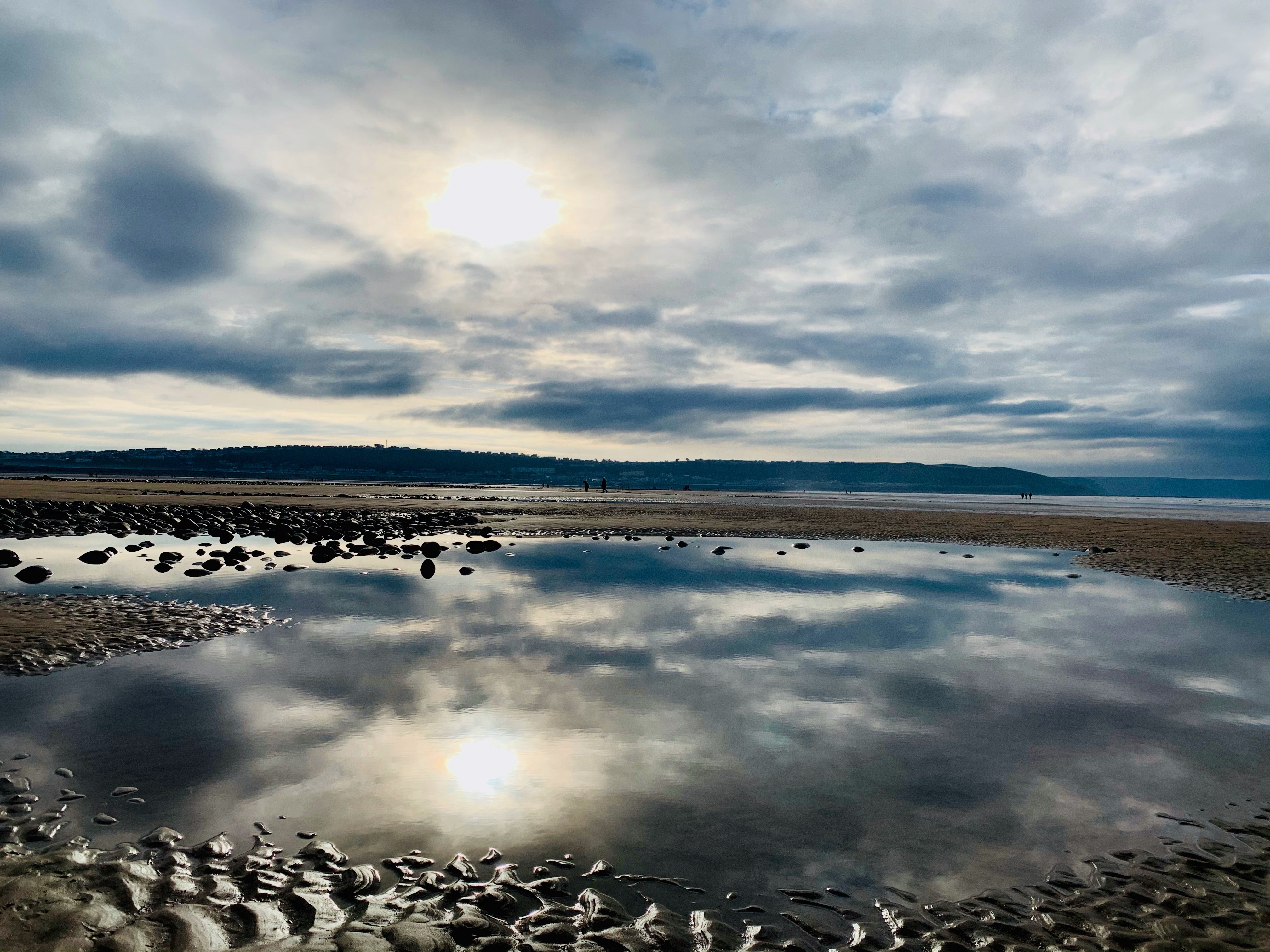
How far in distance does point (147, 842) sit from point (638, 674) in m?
5.93

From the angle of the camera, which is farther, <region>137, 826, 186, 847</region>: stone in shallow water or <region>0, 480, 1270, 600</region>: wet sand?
<region>0, 480, 1270, 600</region>: wet sand

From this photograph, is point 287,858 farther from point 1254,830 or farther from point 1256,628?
point 1256,628

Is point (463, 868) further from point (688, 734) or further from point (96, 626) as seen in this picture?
point (96, 626)

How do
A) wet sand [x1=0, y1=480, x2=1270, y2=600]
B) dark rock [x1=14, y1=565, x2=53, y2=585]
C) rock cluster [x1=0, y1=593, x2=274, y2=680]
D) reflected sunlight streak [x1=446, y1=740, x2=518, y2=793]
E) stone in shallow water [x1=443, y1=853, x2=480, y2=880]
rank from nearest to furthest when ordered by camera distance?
stone in shallow water [x1=443, y1=853, x2=480, y2=880] → reflected sunlight streak [x1=446, y1=740, x2=518, y2=793] → rock cluster [x1=0, y1=593, x2=274, y2=680] → dark rock [x1=14, y1=565, x2=53, y2=585] → wet sand [x1=0, y1=480, x2=1270, y2=600]

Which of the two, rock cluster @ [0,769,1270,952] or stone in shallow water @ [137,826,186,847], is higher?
rock cluster @ [0,769,1270,952]

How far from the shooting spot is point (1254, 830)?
225 inches

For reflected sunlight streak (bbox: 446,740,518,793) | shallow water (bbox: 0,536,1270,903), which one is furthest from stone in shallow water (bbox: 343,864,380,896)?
reflected sunlight streak (bbox: 446,740,518,793)

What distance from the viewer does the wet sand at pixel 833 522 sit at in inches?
1057

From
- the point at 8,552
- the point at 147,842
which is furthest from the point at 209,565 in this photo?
the point at 147,842

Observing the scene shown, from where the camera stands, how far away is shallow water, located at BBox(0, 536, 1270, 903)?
17.4 feet

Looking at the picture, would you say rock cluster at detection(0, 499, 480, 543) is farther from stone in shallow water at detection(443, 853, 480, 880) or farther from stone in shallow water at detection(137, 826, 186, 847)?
stone in shallow water at detection(443, 853, 480, 880)

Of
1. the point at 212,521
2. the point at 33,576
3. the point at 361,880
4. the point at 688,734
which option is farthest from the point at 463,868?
the point at 212,521

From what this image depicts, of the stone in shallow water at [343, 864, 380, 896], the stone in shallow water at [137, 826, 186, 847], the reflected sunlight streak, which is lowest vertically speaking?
the reflected sunlight streak

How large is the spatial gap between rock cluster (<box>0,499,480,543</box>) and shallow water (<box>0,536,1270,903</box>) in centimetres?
1592
